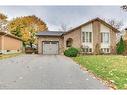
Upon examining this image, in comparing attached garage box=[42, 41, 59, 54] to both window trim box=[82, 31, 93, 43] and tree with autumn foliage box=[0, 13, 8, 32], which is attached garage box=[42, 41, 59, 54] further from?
tree with autumn foliage box=[0, 13, 8, 32]

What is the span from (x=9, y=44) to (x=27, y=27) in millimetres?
8628

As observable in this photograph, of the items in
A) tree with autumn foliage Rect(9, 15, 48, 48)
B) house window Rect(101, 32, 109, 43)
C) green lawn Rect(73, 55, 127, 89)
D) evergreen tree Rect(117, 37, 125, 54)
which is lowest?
green lawn Rect(73, 55, 127, 89)

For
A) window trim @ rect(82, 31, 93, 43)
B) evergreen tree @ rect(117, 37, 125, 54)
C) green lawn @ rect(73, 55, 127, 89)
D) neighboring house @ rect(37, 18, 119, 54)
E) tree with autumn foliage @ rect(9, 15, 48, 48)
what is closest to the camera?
green lawn @ rect(73, 55, 127, 89)

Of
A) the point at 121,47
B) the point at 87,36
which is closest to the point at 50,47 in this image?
the point at 87,36

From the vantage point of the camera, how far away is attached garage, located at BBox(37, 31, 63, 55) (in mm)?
44831

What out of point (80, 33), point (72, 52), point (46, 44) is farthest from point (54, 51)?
point (72, 52)

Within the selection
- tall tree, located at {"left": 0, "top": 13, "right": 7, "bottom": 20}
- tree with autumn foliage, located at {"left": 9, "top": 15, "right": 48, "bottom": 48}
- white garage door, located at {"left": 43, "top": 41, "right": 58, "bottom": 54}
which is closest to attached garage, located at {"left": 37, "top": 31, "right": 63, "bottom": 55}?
white garage door, located at {"left": 43, "top": 41, "right": 58, "bottom": 54}

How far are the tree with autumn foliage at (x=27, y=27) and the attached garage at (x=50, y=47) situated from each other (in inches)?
245

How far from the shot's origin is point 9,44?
4475cm

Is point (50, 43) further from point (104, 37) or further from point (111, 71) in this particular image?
point (111, 71)

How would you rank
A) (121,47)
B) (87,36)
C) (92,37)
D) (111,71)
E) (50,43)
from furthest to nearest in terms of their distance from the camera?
(50,43) < (92,37) < (87,36) < (121,47) < (111,71)

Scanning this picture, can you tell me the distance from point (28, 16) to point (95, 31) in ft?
58.8

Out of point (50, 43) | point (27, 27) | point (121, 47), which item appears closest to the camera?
point (121, 47)
